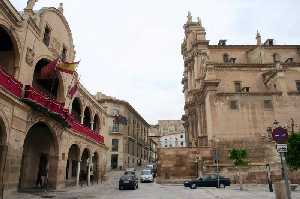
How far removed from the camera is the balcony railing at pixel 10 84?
1459cm

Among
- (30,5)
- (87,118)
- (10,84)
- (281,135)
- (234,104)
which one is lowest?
(281,135)

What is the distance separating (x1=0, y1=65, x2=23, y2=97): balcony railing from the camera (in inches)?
575

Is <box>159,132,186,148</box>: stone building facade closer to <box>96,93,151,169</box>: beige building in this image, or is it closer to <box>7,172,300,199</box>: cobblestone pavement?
<box>96,93,151,169</box>: beige building

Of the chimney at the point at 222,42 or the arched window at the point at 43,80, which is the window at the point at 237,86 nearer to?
the chimney at the point at 222,42

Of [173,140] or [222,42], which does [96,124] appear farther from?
[173,140]

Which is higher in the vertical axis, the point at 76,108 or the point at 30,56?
the point at 30,56

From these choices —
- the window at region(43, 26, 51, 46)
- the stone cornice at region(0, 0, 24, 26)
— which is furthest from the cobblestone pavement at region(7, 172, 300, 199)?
the window at region(43, 26, 51, 46)

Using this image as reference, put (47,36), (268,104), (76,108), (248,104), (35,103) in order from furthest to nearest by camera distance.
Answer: (268,104)
(248,104)
(76,108)
(47,36)
(35,103)

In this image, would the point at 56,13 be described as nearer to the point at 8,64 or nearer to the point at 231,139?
the point at 8,64

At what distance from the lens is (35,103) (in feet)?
57.8

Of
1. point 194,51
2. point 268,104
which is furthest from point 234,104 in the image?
point 194,51

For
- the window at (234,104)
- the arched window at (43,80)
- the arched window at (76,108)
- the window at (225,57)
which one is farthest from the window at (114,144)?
the arched window at (43,80)

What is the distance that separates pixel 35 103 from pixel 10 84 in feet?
8.08

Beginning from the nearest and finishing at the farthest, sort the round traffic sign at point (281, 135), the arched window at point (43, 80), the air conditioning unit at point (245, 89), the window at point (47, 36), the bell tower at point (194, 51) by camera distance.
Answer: the round traffic sign at point (281, 135) < the window at point (47, 36) < the arched window at point (43, 80) < the air conditioning unit at point (245, 89) < the bell tower at point (194, 51)
